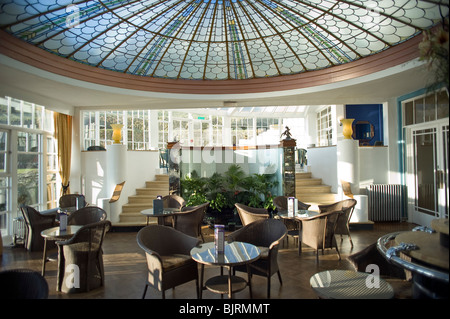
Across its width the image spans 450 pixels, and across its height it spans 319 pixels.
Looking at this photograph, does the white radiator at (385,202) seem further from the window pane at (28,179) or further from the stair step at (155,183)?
the window pane at (28,179)

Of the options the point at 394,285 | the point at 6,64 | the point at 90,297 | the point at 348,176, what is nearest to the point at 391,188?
the point at 348,176

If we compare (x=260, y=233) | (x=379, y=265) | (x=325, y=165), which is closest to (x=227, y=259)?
(x=260, y=233)

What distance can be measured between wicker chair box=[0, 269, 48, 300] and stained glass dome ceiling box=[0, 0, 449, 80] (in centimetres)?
404

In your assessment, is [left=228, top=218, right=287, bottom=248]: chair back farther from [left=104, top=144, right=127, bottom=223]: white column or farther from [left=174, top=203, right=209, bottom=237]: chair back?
[left=104, top=144, right=127, bottom=223]: white column

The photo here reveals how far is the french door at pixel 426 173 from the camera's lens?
6391 millimetres

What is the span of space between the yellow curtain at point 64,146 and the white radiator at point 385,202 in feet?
25.4

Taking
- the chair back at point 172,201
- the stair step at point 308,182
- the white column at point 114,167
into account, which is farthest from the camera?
the stair step at point 308,182

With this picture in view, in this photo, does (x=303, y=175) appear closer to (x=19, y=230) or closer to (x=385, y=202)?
(x=385, y=202)

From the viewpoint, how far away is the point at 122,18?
18.1ft

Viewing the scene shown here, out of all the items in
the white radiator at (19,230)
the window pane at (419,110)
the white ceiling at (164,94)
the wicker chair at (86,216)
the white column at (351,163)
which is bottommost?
the white radiator at (19,230)

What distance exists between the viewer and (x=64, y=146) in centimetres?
790

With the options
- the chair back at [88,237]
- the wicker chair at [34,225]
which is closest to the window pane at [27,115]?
the wicker chair at [34,225]

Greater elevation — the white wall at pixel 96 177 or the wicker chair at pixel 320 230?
the white wall at pixel 96 177

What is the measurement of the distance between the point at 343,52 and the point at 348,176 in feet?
9.73
